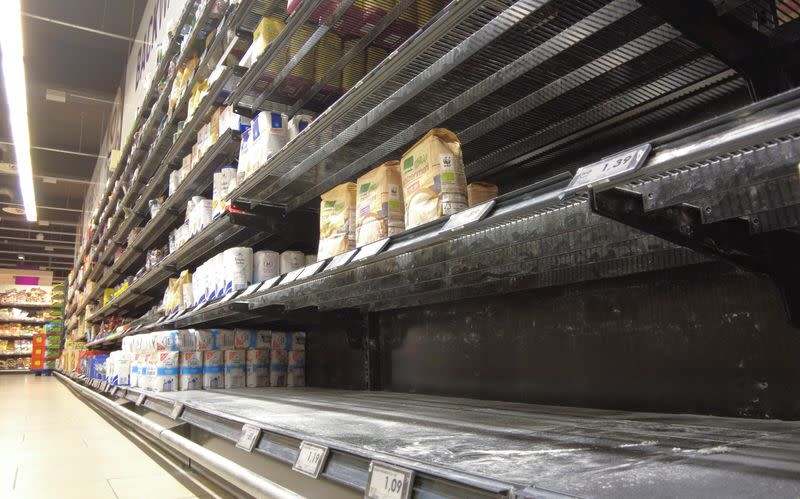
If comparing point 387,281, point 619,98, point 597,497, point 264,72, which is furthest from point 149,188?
point 597,497

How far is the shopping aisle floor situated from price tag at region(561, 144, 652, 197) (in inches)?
53.0

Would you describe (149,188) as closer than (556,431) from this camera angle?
No

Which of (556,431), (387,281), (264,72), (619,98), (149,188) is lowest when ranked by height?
(556,431)

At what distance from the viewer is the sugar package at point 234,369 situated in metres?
2.51

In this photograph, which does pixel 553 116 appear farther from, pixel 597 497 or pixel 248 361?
pixel 248 361

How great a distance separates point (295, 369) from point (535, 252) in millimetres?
1752

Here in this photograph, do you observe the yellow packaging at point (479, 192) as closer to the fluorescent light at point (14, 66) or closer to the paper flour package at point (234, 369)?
the paper flour package at point (234, 369)

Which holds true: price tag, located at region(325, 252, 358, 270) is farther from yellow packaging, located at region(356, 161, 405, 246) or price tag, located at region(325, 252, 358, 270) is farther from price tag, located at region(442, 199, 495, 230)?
price tag, located at region(442, 199, 495, 230)

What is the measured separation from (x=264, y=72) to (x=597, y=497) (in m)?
1.79

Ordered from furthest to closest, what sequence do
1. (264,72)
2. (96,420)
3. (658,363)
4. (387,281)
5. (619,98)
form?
(96,420) → (264,72) → (387,281) → (619,98) → (658,363)

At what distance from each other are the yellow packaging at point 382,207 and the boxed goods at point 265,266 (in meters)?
0.97

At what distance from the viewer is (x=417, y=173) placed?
128 cm

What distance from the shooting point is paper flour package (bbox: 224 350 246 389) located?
8.24ft

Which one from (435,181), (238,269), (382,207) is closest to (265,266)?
(238,269)
